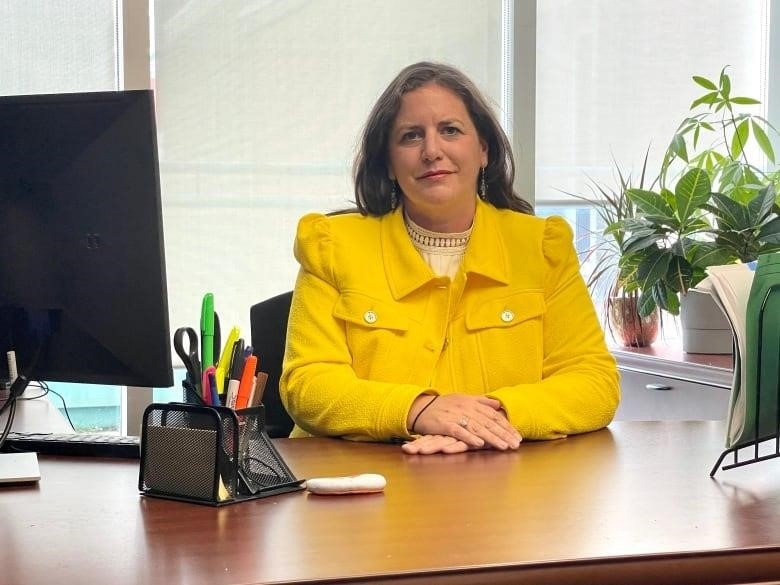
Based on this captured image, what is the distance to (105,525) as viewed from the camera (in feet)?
3.54

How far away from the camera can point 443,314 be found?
1882 mm

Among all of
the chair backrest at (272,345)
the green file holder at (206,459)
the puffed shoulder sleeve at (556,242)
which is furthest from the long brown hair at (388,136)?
the green file holder at (206,459)

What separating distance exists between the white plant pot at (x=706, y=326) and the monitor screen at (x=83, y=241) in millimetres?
2057

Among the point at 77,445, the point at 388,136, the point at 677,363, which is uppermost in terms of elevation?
the point at 388,136

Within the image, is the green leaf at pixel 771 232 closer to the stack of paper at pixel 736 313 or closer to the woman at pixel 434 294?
the woman at pixel 434 294

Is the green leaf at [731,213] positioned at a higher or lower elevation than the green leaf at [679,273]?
higher

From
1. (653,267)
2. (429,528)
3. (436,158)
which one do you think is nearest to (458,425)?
(429,528)

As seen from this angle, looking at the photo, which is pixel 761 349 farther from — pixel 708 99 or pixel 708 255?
pixel 708 99

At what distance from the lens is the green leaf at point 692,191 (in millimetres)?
2893

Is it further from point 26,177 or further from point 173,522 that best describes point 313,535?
point 26,177

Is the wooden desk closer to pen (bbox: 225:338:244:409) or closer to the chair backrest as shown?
pen (bbox: 225:338:244:409)

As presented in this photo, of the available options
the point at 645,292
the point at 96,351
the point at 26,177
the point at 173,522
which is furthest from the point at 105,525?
the point at 645,292

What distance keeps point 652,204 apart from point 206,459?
2.10 m

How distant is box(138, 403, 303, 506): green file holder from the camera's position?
118 centimetres
